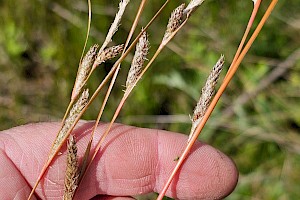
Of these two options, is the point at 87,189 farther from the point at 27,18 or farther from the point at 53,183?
the point at 27,18

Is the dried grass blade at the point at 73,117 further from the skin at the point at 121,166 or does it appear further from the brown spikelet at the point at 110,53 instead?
the skin at the point at 121,166

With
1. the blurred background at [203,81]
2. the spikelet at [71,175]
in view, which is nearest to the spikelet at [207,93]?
the spikelet at [71,175]

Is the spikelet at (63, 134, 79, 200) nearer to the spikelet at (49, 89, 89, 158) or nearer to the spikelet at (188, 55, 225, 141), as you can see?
the spikelet at (49, 89, 89, 158)

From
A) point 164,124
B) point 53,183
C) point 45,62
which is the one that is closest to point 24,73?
point 45,62

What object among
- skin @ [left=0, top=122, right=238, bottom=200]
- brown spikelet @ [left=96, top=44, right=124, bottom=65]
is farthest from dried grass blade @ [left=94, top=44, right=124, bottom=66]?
skin @ [left=0, top=122, right=238, bottom=200]

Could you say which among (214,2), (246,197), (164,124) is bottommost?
(246,197)

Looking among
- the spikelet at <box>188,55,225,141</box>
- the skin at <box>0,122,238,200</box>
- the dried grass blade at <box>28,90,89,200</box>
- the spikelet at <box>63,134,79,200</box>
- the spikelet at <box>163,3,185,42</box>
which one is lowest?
the skin at <box>0,122,238,200</box>
